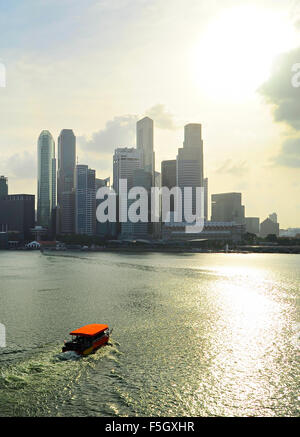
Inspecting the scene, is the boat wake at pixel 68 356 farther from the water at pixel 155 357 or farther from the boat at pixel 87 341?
the boat at pixel 87 341

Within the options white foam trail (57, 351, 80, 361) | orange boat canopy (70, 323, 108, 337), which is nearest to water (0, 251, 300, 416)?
white foam trail (57, 351, 80, 361)

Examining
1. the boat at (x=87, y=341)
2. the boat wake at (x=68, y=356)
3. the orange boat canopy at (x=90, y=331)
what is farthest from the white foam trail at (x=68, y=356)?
the orange boat canopy at (x=90, y=331)

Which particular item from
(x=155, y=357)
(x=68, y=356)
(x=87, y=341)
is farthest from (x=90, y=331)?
(x=155, y=357)

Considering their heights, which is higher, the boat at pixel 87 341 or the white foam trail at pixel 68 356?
the boat at pixel 87 341

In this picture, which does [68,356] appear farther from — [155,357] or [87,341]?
[155,357]

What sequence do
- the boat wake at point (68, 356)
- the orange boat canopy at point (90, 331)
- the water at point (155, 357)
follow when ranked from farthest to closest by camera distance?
the orange boat canopy at point (90, 331), the boat wake at point (68, 356), the water at point (155, 357)

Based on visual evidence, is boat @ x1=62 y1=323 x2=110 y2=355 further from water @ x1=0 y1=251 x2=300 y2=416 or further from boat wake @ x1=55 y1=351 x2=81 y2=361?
water @ x1=0 y1=251 x2=300 y2=416
